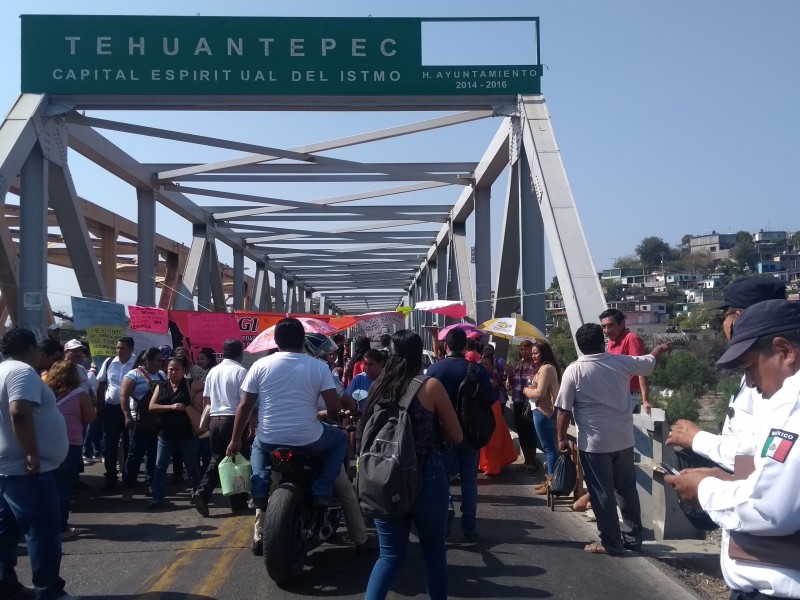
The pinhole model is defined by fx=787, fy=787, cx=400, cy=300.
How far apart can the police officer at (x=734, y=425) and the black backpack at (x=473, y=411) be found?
2803mm

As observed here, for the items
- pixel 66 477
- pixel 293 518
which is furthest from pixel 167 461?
pixel 293 518

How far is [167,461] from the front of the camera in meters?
8.87

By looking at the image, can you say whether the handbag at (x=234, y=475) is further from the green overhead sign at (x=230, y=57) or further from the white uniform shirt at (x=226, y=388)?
the green overhead sign at (x=230, y=57)

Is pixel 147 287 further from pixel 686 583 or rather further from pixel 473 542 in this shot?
pixel 686 583

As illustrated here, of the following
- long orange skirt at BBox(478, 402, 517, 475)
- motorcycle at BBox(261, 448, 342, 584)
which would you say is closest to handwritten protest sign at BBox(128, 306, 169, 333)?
long orange skirt at BBox(478, 402, 517, 475)

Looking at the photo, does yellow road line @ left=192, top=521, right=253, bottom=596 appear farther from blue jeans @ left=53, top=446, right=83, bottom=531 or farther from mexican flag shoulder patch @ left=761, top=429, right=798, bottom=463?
mexican flag shoulder patch @ left=761, top=429, right=798, bottom=463

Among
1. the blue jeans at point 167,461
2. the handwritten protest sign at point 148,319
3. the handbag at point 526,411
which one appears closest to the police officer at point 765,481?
the blue jeans at point 167,461

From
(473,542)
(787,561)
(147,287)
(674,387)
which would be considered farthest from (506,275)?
(787,561)

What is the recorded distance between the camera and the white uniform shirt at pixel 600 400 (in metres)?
6.32

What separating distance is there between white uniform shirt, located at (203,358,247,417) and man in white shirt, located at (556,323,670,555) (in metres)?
3.43

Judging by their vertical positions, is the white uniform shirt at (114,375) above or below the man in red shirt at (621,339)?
below

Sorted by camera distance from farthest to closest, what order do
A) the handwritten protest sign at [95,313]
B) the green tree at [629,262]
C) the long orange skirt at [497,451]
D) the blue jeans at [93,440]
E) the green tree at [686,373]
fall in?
the green tree at [629,262] → the green tree at [686,373] → the handwritten protest sign at [95,313] → the blue jeans at [93,440] → the long orange skirt at [497,451]

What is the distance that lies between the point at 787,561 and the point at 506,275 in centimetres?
1308

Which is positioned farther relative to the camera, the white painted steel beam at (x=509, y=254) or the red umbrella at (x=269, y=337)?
the white painted steel beam at (x=509, y=254)
